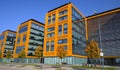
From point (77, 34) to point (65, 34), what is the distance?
7945 mm

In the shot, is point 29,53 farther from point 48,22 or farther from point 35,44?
point 48,22

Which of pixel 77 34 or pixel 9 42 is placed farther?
pixel 9 42

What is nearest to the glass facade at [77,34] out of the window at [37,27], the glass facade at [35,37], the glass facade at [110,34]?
the glass facade at [110,34]

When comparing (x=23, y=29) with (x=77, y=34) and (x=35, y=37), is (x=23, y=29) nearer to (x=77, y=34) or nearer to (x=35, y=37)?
(x=35, y=37)

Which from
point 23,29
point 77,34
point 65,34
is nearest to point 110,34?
point 77,34

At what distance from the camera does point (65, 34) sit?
56.4m

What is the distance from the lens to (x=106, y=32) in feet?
208

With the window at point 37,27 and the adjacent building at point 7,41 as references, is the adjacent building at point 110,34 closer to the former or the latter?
the window at point 37,27

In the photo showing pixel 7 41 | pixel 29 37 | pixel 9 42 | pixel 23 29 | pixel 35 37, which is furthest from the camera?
pixel 9 42

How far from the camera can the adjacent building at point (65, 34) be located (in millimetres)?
54344

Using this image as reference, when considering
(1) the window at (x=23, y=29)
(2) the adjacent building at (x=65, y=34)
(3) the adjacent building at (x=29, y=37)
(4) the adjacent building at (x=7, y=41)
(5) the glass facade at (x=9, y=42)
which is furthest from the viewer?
(5) the glass facade at (x=9, y=42)

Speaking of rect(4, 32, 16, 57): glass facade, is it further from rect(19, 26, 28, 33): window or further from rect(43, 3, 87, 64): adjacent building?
rect(43, 3, 87, 64): adjacent building

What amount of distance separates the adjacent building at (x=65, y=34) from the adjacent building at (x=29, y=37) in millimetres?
17295

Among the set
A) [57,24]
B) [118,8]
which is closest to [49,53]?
[57,24]
